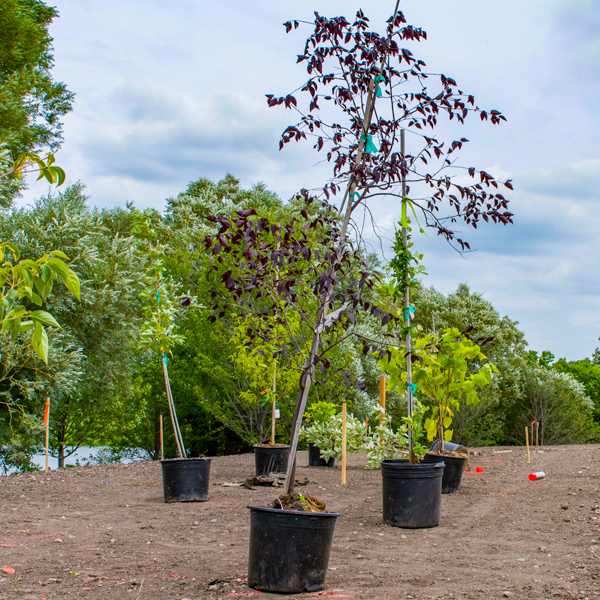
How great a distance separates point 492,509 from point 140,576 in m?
3.63

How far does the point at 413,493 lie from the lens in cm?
474

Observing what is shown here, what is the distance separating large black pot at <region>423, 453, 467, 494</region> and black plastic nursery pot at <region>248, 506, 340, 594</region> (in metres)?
3.65

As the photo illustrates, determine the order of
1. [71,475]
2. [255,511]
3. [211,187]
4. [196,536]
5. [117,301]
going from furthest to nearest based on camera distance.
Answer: [211,187] → [117,301] → [71,475] → [196,536] → [255,511]

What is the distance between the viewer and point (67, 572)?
3457 mm

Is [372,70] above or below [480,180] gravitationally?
above

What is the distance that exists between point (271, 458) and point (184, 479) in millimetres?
1821

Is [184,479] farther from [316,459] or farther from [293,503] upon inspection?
[316,459]

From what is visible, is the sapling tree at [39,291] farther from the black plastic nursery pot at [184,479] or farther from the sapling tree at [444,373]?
the black plastic nursery pot at [184,479]

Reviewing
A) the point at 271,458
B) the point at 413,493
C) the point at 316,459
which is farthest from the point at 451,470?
the point at 316,459

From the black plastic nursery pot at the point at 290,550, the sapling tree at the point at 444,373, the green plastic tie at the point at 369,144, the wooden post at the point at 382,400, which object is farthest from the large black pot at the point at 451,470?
the green plastic tie at the point at 369,144

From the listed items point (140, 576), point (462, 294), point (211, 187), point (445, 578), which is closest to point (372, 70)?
point (445, 578)

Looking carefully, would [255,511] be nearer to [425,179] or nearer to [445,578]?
[445,578]

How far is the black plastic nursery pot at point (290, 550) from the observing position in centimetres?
304

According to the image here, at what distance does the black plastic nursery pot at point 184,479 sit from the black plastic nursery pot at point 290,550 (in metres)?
3.09
